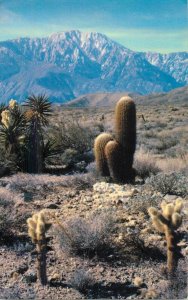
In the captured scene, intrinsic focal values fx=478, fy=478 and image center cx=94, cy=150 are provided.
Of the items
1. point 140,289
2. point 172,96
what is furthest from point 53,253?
point 172,96

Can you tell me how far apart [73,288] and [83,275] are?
0.19 metres

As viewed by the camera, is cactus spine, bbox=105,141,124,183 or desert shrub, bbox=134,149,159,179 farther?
desert shrub, bbox=134,149,159,179

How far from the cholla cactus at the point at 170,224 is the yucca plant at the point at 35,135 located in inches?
301

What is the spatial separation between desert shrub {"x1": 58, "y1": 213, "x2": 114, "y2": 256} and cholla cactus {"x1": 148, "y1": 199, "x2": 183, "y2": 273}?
3.73ft

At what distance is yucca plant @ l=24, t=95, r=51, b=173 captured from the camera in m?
12.8

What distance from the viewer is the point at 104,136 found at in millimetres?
10938

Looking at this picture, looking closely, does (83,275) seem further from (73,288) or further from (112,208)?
(112,208)

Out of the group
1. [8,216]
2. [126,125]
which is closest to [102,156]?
[126,125]

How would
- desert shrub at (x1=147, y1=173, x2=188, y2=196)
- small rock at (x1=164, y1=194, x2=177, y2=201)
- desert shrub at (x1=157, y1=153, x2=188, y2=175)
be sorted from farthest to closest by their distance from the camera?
1. desert shrub at (x1=157, y1=153, x2=188, y2=175)
2. desert shrub at (x1=147, y1=173, x2=188, y2=196)
3. small rock at (x1=164, y1=194, x2=177, y2=201)

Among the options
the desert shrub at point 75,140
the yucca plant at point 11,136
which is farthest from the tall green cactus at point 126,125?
the desert shrub at point 75,140

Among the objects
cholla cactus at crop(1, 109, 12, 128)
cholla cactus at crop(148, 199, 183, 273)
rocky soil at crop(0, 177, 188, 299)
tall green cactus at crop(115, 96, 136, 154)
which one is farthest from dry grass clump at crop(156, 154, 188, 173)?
cholla cactus at crop(148, 199, 183, 273)

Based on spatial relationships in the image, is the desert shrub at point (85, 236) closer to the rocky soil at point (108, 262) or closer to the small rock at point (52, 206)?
the rocky soil at point (108, 262)

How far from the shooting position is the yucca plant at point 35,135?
12.8 metres

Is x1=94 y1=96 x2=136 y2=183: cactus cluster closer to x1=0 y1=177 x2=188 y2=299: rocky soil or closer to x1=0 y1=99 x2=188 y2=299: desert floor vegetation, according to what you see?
x1=0 y1=99 x2=188 y2=299: desert floor vegetation
